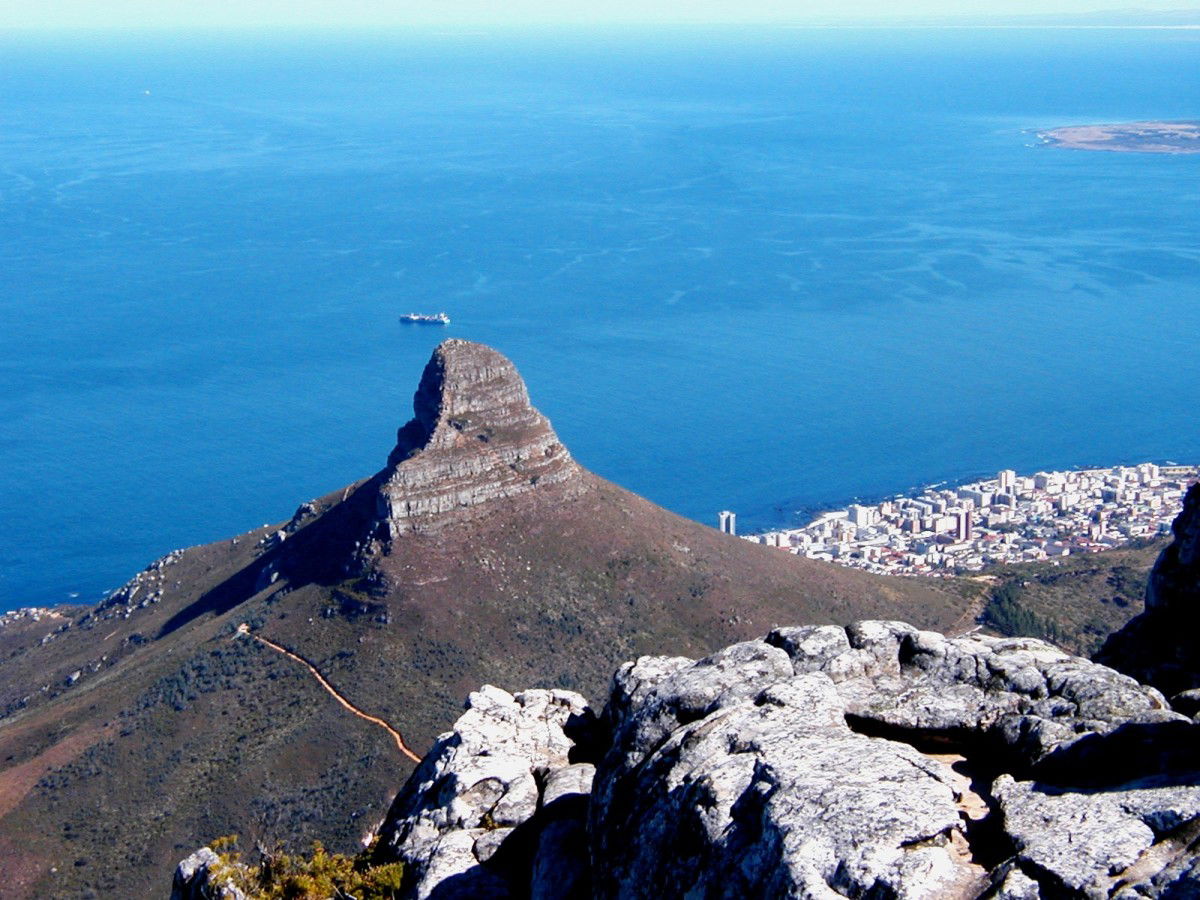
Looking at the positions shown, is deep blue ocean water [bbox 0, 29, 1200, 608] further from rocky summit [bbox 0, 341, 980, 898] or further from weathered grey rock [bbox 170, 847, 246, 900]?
weathered grey rock [bbox 170, 847, 246, 900]

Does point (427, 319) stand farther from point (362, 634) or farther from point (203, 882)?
point (203, 882)

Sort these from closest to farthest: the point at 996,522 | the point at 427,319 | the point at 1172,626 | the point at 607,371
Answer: the point at 1172,626 → the point at 996,522 → the point at 607,371 → the point at 427,319

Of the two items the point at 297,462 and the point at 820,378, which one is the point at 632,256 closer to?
the point at 820,378

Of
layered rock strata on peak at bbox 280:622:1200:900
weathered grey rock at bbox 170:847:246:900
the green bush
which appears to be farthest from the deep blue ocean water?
layered rock strata on peak at bbox 280:622:1200:900

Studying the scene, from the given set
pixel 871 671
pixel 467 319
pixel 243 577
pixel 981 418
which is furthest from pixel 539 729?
pixel 467 319

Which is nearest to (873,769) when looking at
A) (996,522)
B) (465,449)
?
(465,449)

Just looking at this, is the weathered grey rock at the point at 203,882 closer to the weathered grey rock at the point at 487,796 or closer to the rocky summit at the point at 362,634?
the weathered grey rock at the point at 487,796
